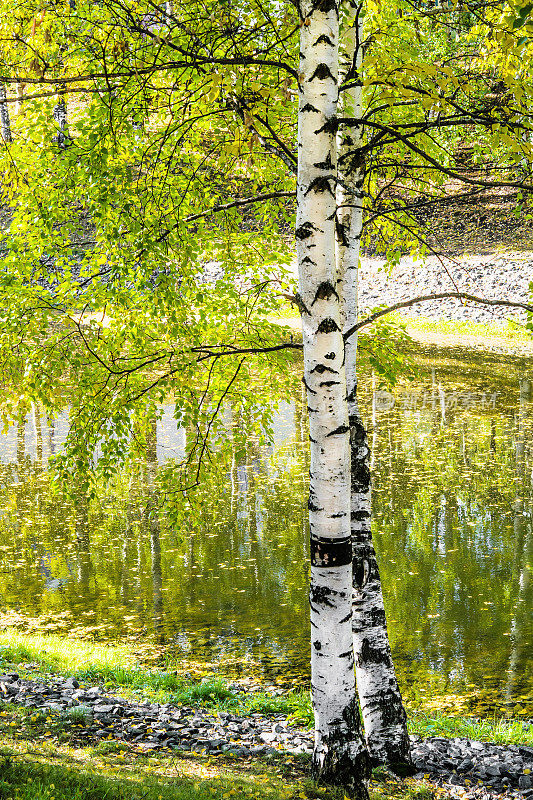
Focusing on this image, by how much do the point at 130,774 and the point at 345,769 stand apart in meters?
1.42

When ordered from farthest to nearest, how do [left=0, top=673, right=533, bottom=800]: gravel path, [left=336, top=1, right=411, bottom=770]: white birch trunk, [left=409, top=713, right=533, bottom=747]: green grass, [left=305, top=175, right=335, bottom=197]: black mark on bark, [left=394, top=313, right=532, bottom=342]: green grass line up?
[left=394, top=313, right=532, bottom=342]: green grass
[left=409, top=713, right=533, bottom=747]: green grass
[left=336, top=1, right=411, bottom=770]: white birch trunk
[left=0, top=673, right=533, bottom=800]: gravel path
[left=305, top=175, right=335, bottom=197]: black mark on bark

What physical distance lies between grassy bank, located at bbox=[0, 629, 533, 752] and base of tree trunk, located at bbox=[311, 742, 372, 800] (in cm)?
219

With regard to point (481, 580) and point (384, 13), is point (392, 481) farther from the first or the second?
point (384, 13)

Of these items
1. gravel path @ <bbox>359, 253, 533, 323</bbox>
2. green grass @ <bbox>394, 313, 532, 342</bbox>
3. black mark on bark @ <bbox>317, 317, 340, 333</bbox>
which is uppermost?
gravel path @ <bbox>359, 253, 533, 323</bbox>

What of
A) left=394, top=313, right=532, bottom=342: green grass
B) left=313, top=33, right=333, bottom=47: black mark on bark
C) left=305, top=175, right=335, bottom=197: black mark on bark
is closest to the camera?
left=313, top=33, right=333, bottom=47: black mark on bark

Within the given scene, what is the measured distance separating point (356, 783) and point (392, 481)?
10.7m

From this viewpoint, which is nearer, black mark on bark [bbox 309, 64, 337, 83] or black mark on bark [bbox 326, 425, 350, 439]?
black mark on bark [bbox 309, 64, 337, 83]

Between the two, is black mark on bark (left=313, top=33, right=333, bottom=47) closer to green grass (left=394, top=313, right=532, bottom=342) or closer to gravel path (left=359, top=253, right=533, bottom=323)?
gravel path (left=359, top=253, right=533, bottom=323)

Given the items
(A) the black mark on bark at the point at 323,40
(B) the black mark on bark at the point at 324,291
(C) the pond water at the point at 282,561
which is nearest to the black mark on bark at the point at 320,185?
(B) the black mark on bark at the point at 324,291

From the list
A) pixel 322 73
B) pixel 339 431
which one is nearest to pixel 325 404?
pixel 339 431

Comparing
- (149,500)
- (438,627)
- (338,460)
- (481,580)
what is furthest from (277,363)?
(149,500)

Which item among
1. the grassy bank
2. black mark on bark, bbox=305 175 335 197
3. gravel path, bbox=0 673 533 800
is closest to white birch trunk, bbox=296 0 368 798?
black mark on bark, bbox=305 175 335 197

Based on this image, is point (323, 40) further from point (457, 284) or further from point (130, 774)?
point (457, 284)

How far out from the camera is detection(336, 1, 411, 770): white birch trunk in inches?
234
